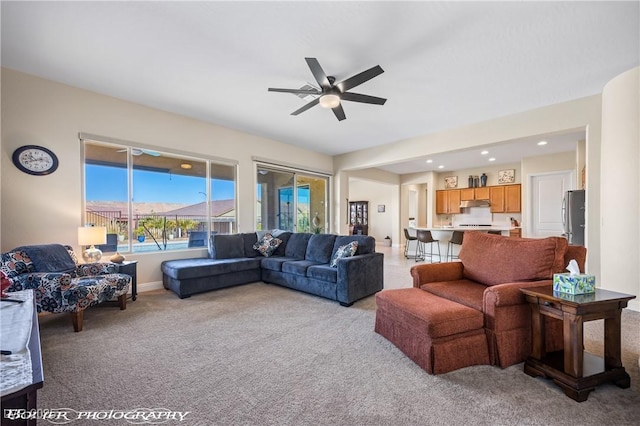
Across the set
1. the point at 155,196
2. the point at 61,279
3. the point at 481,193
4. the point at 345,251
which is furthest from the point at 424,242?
the point at 61,279

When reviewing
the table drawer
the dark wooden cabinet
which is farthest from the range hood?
the table drawer

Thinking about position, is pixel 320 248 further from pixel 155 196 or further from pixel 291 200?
pixel 155 196

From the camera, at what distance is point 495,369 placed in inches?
79.3

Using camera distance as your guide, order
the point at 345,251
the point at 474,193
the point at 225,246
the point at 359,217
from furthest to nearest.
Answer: the point at 359,217 → the point at 474,193 → the point at 225,246 → the point at 345,251

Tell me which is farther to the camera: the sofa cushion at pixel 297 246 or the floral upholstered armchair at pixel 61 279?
the sofa cushion at pixel 297 246

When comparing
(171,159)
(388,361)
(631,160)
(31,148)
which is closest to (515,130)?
(631,160)

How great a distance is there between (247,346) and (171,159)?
351 centimetres

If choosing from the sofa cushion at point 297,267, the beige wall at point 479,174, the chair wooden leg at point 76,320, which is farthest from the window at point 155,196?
the beige wall at point 479,174

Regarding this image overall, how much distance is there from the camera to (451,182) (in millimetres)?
9023

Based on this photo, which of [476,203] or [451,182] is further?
[451,182]

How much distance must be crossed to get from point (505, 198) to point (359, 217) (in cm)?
533

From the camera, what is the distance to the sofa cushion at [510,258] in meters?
2.20

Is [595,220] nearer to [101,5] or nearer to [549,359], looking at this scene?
[549,359]

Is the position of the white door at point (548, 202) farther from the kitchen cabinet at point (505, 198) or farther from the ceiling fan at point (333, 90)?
the ceiling fan at point (333, 90)
